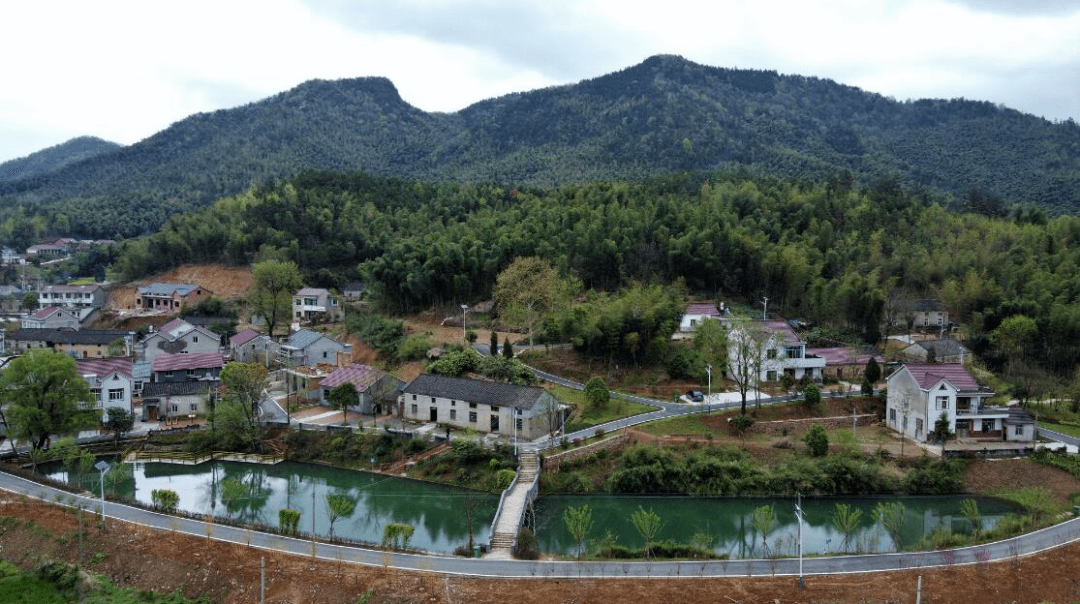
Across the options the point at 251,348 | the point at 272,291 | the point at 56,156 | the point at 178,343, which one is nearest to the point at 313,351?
the point at 251,348

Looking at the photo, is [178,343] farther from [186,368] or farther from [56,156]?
[56,156]

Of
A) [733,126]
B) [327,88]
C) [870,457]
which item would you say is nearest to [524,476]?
[870,457]

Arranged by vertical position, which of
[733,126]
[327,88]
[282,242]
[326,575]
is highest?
[327,88]

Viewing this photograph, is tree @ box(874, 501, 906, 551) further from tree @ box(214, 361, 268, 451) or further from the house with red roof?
tree @ box(214, 361, 268, 451)

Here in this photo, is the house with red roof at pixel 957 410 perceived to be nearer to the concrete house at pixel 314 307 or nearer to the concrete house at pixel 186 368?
the concrete house at pixel 186 368

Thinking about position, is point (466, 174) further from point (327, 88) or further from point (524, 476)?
point (524, 476)

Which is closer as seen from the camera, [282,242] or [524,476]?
[524,476]

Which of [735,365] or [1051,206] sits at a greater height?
[1051,206]
